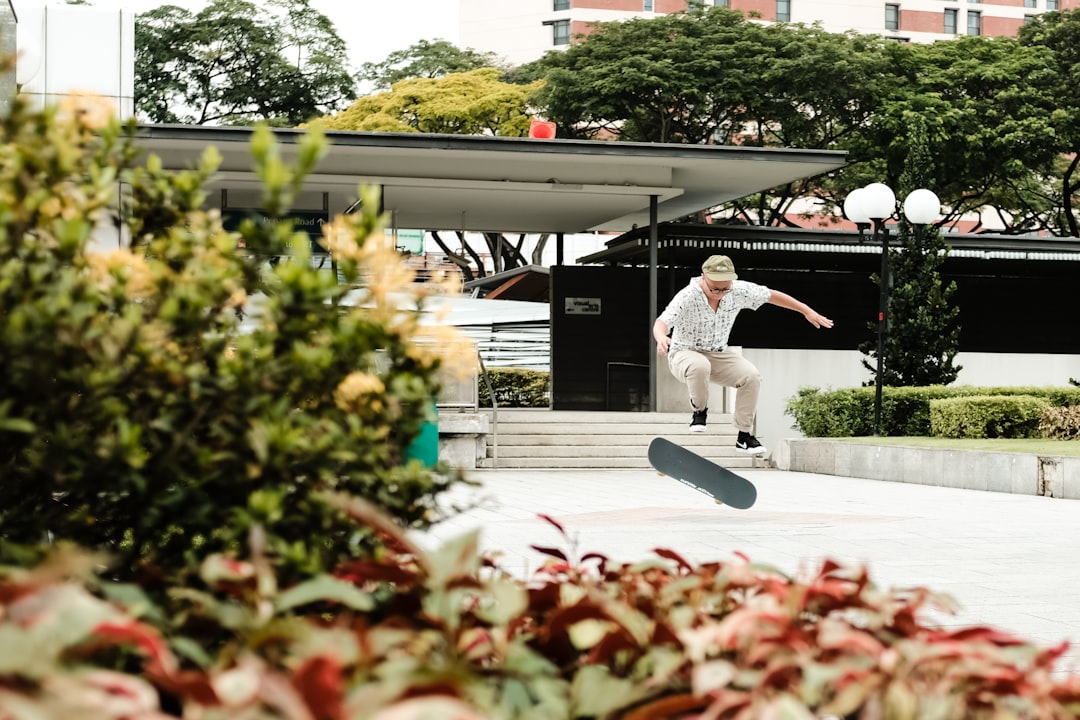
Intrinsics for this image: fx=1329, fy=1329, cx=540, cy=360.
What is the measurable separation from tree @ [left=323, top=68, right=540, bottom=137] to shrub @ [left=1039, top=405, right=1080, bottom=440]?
26.4 m

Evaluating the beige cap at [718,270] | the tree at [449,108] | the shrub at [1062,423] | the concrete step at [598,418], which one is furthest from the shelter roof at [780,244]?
the tree at [449,108]

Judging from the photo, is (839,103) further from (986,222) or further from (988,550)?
(986,222)

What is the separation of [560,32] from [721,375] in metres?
64.1

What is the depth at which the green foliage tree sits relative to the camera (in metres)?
1.88

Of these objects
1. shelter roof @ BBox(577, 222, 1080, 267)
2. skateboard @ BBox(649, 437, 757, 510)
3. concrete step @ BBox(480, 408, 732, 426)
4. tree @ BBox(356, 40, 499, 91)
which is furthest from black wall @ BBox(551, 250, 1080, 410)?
tree @ BBox(356, 40, 499, 91)

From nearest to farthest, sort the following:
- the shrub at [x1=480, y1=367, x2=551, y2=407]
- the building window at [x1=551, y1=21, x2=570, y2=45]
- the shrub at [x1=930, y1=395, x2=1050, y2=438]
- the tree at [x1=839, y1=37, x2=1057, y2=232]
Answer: the shrub at [x1=930, y1=395, x2=1050, y2=438], the shrub at [x1=480, y1=367, x2=551, y2=407], the tree at [x1=839, y1=37, x2=1057, y2=232], the building window at [x1=551, y1=21, x2=570, y2=45]

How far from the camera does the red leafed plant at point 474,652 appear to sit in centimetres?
139

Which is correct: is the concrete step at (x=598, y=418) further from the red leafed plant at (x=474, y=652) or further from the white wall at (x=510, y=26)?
the white wall at (x=510, y=26)

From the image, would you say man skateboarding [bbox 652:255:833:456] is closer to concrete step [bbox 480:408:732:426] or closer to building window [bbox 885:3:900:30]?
concrete step [bbox 480:408:732:426]

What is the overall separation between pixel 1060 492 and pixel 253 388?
13492mm

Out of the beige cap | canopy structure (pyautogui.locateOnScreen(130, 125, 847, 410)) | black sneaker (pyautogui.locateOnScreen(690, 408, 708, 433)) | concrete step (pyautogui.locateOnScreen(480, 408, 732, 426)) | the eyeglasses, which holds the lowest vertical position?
concrete step (pyautogui.locateOnScreen(480, 408, 732, 426))

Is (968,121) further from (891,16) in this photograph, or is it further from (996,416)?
(891,16)

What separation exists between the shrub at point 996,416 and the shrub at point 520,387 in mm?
19142

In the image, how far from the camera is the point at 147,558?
85.3 inches
